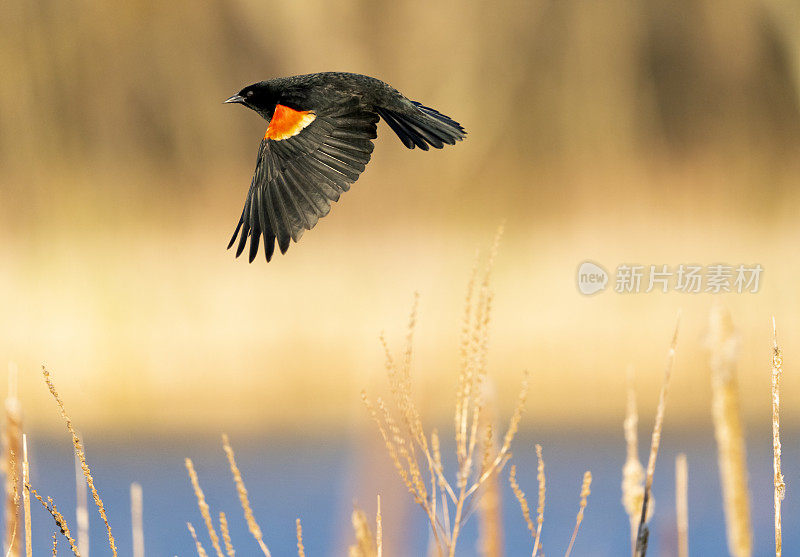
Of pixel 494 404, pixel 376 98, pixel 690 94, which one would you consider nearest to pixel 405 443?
pixel 494 404

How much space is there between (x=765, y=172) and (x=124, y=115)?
11.5 ft

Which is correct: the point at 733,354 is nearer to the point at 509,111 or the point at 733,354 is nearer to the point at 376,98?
the point at 376,98

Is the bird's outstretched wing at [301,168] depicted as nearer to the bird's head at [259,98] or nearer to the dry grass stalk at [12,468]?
the bird's head at [259,98]

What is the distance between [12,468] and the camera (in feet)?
2.67

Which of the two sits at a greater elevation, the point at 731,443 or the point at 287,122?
the point at 287,122

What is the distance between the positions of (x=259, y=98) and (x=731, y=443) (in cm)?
92

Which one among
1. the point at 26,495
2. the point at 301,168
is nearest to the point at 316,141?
the point at 301,168

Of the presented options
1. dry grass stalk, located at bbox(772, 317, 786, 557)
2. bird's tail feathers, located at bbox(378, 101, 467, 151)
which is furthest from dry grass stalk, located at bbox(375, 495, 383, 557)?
bird's tail feathers, located at bbox(378, 101, 467, 151)

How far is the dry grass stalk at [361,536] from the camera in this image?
2.30ft

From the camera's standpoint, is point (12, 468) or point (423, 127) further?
point (423, 127)

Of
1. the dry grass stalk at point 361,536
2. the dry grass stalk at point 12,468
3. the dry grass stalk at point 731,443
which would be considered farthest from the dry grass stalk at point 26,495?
the dry grass stalk at point 731,443

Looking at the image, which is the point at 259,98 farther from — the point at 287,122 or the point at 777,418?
the point at 777,418

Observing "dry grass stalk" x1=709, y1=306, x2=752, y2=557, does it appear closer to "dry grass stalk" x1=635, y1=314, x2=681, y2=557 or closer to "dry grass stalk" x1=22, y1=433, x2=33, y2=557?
"dry grass stalk" x1=635, y1=314, x2=681, y2=557

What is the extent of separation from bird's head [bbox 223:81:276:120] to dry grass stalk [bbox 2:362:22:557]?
699 mm
